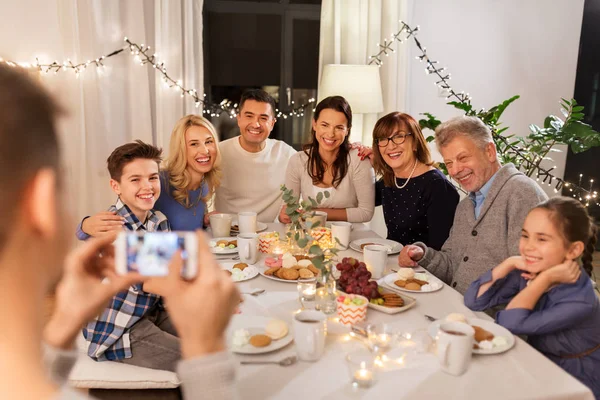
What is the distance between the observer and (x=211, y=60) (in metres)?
4.35

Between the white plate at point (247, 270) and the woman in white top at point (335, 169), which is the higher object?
the woman in white top at point (335, 169)

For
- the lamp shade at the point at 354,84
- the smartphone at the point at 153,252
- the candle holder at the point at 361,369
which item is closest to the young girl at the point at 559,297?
the candle holder at the point at 361,369

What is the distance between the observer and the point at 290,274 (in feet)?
5.75

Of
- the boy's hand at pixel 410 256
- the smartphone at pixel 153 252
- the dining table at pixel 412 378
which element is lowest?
the dining table at pixel 412 378

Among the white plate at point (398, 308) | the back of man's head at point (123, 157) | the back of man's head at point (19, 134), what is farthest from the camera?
the back of man's head at point (123, 157)

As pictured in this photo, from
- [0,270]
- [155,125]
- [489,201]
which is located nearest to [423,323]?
[489,201]

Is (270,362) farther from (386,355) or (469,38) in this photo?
(469,38)

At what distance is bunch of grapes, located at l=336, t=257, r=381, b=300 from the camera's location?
153 cm

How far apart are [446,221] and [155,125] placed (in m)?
2.66

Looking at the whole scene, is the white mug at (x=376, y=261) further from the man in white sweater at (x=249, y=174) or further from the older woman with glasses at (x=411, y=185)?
the man in white sweater at (x=249, y=174)

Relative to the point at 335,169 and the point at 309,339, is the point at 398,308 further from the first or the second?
the point at 335,169

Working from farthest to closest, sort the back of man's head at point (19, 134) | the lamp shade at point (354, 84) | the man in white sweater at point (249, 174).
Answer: the lamp shade at point (354, 84) → the man in white sweater at point (249, 174) → the back of man's head at point (19, 134)

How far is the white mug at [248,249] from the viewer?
75.5 inches

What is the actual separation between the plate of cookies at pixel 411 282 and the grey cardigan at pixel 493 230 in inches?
8.6
